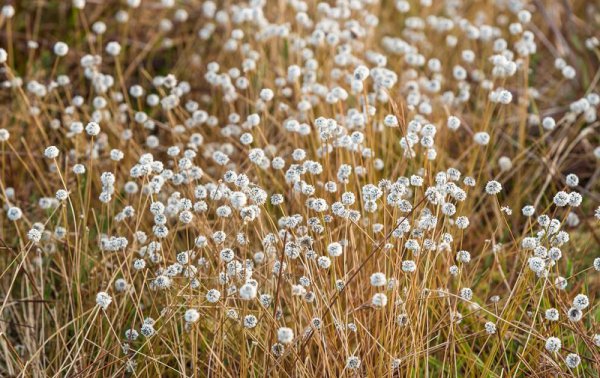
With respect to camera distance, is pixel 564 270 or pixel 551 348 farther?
pixel 564 270

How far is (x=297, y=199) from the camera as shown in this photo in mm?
2576

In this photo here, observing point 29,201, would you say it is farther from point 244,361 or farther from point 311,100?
point 244,361

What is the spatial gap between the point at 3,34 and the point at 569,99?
300 cm

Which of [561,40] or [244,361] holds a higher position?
[561,40]

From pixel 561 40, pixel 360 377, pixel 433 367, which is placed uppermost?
pixel 561 40

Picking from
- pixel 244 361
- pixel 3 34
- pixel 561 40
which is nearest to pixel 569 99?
pixel 561 40

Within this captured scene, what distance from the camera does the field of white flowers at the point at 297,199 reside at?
2201mm

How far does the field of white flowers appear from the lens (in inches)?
86.7

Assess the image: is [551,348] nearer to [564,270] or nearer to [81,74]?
[564,270]

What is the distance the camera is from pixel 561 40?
13.0ft

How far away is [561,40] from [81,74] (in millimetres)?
2483

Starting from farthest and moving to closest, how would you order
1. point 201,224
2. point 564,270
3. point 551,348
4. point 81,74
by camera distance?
point 81,74, point 564,270, point 201,224, point 551,348

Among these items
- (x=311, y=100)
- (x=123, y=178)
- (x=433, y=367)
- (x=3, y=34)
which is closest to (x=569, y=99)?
(x=311, y=100)

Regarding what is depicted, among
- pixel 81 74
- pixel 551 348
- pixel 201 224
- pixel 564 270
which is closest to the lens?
pixel 551 348
